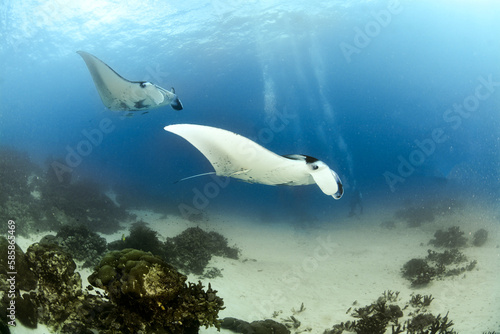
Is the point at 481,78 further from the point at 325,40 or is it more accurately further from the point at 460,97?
the point at 325,40

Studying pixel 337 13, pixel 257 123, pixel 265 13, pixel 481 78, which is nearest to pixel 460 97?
pixel 481 78

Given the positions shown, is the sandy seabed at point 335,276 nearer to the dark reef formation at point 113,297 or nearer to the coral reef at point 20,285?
the coral reef at point 20,285

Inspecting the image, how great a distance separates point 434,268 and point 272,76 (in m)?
39.9

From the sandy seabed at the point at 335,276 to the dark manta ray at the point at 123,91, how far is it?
461cm

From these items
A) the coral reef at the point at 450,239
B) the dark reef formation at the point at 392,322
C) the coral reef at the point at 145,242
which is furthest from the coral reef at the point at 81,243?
the coral reef at the point at 450,239

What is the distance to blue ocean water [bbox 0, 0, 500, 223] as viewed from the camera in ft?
75.3

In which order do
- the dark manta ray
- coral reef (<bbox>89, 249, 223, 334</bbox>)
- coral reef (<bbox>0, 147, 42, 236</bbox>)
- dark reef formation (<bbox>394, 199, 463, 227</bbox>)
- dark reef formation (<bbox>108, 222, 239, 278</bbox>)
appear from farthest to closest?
dark reef formation (<bbox>394, 199, 463, 227</bbox>), coral reef (<bbox>0, 147, 42, 236</bbox>), dark reef formation (<bbox>108, 222, 239, 278</bbox>), the dark manta ray, coral reef (<bbox>89, 249, 223, 334</bbox>)

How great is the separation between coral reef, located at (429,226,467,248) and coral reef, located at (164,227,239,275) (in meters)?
9.37

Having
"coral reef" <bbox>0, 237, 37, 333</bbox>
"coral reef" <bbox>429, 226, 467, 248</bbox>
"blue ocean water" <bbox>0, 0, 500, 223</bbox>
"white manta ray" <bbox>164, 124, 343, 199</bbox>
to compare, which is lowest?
"coral reef" <bbox>0, 237, 37, 333</bbox>

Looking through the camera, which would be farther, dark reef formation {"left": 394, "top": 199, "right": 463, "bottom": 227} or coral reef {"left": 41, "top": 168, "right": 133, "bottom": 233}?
dark reef formation {"left": 394, "top": 199, "right": 463, "bottom": 227}

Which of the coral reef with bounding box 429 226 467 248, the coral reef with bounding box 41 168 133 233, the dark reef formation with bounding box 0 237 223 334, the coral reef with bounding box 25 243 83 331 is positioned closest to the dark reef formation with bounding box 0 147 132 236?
the coral reef with bounding box 41 168 133 233

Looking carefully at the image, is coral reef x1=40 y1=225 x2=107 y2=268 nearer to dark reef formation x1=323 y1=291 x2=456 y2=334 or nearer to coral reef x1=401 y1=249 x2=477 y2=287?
dark reef formation x1=323 y1=291 x2=456 y2=334

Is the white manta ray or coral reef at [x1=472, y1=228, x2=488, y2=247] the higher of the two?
coral reef at [x1=472, y1=228, x2=488, y2=247]

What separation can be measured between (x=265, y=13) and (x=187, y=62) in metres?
13.3
